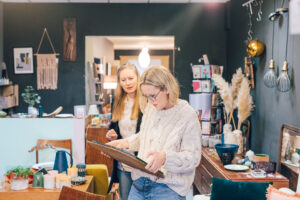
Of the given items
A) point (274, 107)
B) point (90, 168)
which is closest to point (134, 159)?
point (90, 168)

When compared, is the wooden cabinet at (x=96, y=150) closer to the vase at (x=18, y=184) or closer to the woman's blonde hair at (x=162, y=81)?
the vase at (x=18, y=184)

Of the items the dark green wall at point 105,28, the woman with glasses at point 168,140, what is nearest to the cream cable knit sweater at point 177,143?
the woman with glasses at point 168,140

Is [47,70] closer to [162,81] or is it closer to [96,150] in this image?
[96,150]

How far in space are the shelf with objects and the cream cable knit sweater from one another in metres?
3.48

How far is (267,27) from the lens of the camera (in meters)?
4.22

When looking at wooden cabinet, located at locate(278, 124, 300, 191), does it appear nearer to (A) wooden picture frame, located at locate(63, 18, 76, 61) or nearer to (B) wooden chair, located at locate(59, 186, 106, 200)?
(B) wooden chair, located at locate(59, 186, 106, 200)

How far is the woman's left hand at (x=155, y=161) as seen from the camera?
5.10ft

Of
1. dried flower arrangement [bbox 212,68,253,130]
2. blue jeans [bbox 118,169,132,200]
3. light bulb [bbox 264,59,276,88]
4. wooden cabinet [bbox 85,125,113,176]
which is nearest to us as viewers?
blue jeans [bbox 118,169,132,200]

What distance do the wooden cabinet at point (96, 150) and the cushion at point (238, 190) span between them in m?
2.84

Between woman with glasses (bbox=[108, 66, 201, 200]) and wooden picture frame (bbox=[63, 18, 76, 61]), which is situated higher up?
wooden picture frame (bbox=[63, 18, 76, 61])

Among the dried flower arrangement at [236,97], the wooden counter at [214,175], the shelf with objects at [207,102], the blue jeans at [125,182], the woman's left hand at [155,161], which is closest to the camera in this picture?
the woman's left hand at [155,161]

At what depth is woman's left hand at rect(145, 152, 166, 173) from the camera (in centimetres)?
156

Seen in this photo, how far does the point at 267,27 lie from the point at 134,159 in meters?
3.30

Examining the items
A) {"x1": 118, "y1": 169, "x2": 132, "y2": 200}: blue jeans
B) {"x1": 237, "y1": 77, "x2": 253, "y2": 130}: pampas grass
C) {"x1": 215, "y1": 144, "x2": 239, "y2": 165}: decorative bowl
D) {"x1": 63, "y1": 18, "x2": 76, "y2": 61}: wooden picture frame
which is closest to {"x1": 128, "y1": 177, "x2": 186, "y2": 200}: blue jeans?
{"x1": 118, "y1": 169, "x2": 132, "y2": 200}: blue jeans
